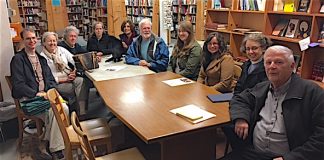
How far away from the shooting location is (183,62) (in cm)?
347

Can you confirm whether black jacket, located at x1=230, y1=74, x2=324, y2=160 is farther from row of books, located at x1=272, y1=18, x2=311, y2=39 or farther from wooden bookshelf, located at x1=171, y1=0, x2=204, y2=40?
wooden bookshelf, located at x1=171, y1=0, x2=204, y2=40

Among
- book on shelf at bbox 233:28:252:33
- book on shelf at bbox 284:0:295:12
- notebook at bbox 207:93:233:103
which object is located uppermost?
book on shelf at bbox 284:0:295:12

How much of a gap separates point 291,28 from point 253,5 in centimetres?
57

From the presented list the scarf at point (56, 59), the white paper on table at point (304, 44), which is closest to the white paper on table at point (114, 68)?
the scarf at point (56, 59)

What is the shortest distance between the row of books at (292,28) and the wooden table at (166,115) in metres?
1.37

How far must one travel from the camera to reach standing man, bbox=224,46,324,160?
1573 millimetres

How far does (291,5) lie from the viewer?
3176 millimetres

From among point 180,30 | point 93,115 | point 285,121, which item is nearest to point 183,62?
point 180,30

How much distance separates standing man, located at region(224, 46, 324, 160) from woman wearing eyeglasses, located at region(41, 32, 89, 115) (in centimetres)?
203

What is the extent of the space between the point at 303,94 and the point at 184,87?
110cm

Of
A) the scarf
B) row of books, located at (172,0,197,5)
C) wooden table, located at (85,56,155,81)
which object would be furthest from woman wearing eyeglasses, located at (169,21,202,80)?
row of books, located at (172,0,197,5)

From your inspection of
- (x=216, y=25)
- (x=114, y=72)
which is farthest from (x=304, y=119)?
(x=216, y=25)

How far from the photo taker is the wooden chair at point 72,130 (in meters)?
1.95

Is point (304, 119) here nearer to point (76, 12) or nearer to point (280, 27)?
point (280, 27)
